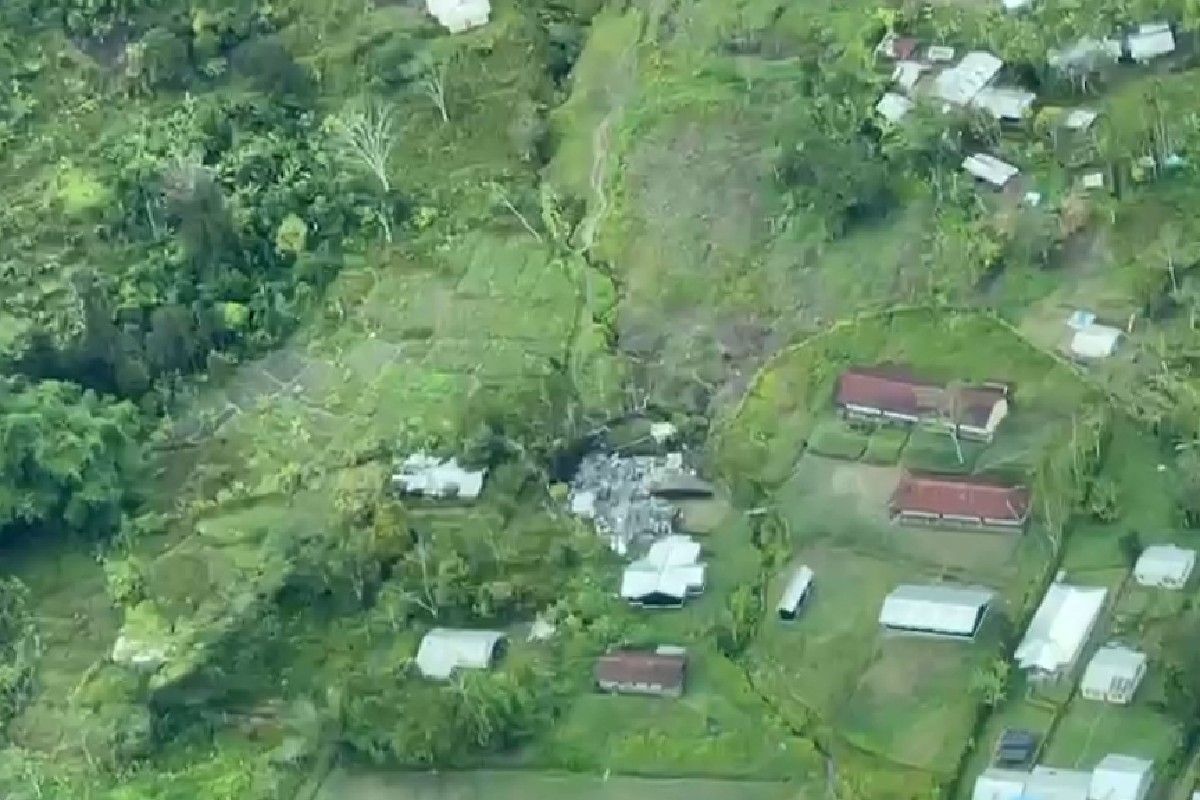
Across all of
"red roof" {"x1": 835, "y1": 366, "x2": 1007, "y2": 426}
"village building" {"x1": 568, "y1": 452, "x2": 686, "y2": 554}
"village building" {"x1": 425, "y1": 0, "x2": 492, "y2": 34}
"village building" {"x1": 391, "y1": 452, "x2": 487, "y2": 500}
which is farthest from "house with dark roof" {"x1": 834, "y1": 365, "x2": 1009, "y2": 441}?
"village building" {"x1": 425, "y1": 0, "x2": 492, "y2": 34}

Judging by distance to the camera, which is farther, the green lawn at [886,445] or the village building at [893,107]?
the village building at [893,107]

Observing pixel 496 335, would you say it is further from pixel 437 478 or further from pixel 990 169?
pixel 990 169

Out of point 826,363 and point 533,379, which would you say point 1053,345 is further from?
point 533,379

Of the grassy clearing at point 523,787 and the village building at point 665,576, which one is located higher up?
the village building at point 665,576

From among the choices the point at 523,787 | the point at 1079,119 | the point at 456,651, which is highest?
the point at 1079,119

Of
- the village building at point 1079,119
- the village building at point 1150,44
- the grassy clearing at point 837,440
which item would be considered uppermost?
the village building at point 1150,44

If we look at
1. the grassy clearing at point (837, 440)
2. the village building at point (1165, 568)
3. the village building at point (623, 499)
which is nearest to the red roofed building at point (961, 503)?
the grassy clearing at point (837, 440)

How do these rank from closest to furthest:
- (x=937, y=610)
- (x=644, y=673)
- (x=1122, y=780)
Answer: (x=1122, y=780), (x=937, y=610), (x=644, y=673)

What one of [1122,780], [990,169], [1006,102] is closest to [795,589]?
[1122,780]

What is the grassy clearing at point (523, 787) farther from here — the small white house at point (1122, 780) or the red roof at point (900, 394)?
the red roof at point (900, 394)
